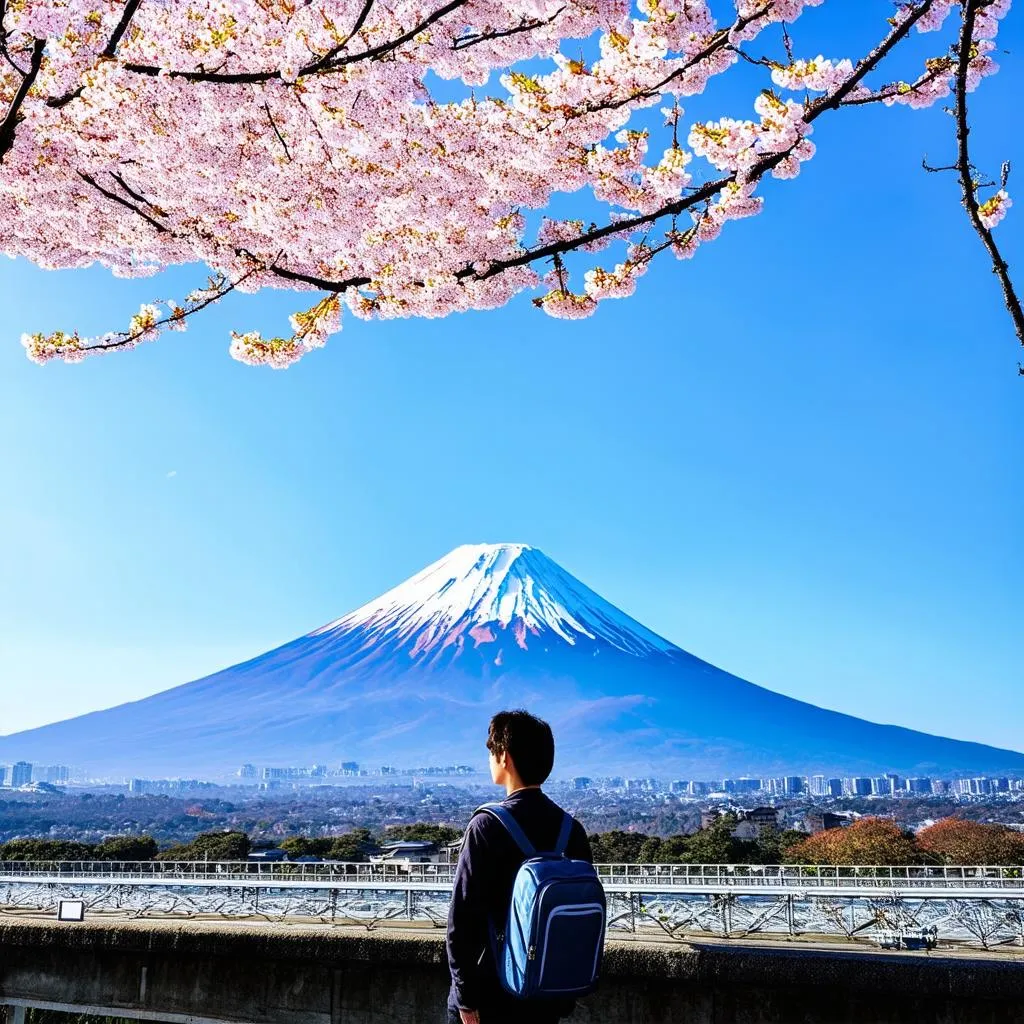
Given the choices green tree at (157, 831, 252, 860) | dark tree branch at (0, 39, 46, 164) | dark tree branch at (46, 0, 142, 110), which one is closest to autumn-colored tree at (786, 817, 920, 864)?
green tree at (157, 831, 252, 860)

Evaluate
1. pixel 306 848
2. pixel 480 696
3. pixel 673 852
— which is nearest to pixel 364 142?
pixel 673 852

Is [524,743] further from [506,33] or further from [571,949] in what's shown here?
[506,33]

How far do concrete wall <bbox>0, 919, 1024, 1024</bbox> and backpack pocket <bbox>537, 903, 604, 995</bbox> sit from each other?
1.04 m

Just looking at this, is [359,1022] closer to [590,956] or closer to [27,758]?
[590,956]

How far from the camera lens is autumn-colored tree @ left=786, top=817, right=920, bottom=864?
113 ft

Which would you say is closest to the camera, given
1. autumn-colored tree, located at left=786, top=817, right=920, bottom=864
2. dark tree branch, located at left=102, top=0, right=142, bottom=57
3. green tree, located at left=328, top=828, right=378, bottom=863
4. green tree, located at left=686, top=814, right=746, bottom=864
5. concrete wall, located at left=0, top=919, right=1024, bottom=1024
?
concrete wall, located at left=0, top=919, right=1024, bottom=1024

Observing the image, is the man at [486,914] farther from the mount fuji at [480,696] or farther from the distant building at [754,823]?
the mount fuji at [480,696]

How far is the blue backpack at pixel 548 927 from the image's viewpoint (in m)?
2.16

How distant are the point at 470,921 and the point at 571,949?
244mm

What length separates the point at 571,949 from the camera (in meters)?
2.22

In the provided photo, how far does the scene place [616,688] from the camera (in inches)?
7328

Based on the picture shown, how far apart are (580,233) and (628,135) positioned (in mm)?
727

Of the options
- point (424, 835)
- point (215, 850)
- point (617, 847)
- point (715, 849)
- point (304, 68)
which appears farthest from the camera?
point (424, 835)

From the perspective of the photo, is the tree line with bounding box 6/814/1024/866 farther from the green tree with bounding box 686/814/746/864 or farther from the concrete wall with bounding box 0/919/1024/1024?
the concrete wall with bounding box 0/919/1024/1024
